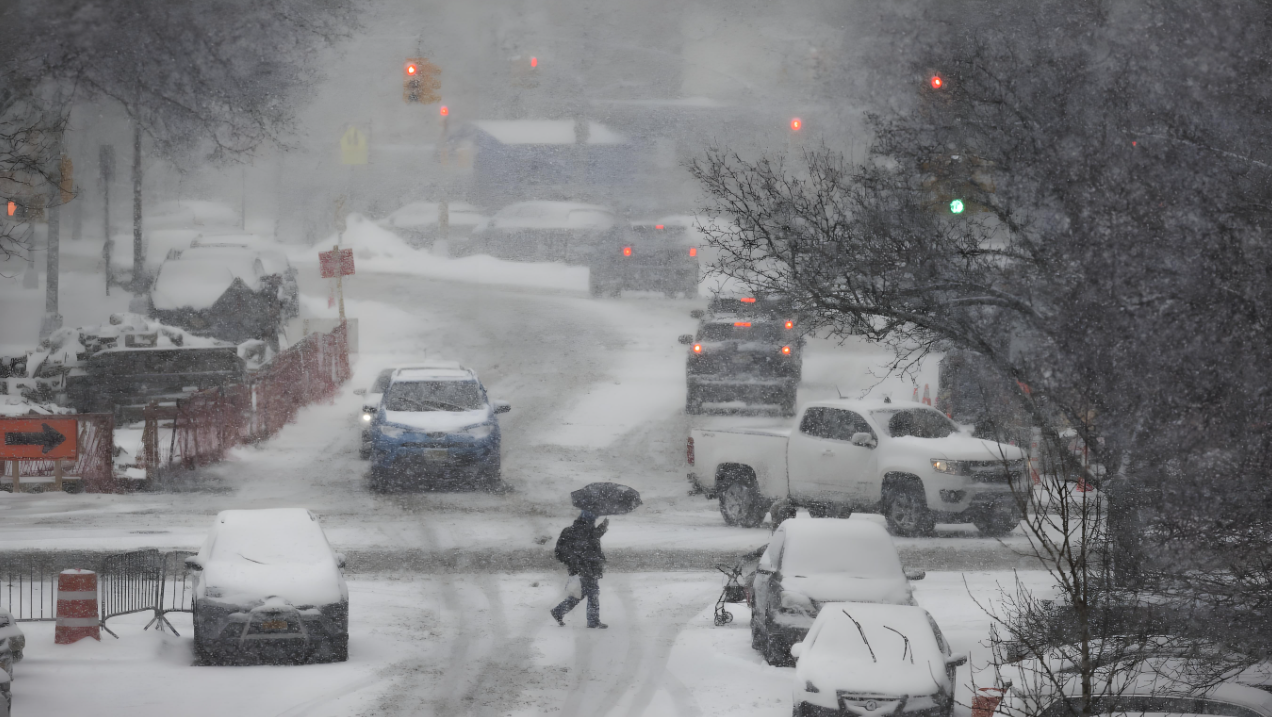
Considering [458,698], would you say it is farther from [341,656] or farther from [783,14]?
[783,14]

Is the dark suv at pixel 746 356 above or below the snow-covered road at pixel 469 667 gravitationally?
above

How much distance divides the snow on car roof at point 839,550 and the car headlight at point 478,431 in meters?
8.13

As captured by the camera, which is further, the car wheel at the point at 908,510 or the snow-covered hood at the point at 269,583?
the car wheel at the point at 908,510

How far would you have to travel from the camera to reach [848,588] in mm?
12133

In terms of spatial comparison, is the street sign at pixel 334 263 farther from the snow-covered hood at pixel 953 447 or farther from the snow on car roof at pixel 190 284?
the snow-covered hood at pixel 953 447

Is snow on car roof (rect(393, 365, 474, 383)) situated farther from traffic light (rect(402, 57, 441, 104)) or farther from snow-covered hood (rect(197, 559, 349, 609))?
traffic light (rect(402, 57, 441, 104))

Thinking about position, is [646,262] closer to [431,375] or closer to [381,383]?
[381,383]

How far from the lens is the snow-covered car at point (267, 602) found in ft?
37.4

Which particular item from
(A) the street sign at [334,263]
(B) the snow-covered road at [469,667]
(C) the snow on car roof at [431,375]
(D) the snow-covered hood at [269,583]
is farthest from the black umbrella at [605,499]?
(A) the street sign at [334,263]

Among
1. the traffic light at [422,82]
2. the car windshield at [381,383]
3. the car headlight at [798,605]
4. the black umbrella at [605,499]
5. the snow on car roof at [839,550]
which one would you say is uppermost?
the traffic light at [422,82]

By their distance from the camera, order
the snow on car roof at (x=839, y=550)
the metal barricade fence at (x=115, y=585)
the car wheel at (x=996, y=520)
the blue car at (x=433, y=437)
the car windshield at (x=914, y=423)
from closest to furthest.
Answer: the snow on car roof at (x=839, y=550), the metal barricade fence at (x=115, y=585), the car wheel at (x=996, y=520), the car windshield at (x=914, y=423), the blue car at (x=433, y=437)

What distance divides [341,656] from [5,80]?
1000 centimetres

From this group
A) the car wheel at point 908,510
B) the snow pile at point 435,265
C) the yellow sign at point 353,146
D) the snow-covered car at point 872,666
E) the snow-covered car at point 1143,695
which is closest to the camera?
the snow-covered car at point 1143,695

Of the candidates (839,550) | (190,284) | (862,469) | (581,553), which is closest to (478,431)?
(862,469)
